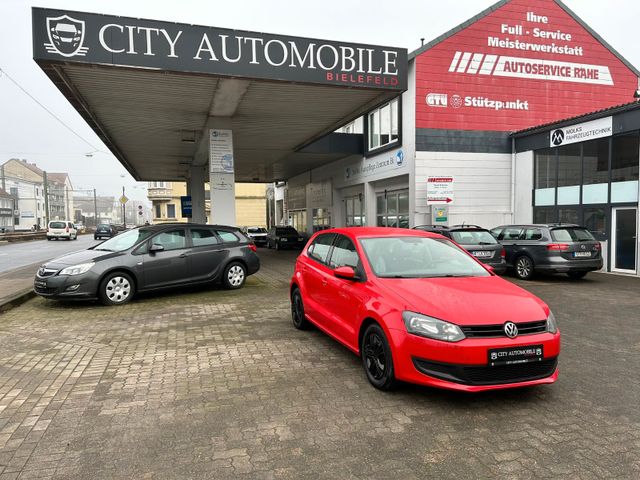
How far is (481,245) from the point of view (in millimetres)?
10930

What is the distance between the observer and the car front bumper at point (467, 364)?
3.46 metres

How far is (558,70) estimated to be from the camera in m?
18.8

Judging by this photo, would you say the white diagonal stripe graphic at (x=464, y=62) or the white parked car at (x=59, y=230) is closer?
the white diagonal stripe graphic at (x=464, y=62)

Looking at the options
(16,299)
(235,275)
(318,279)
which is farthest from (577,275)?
(16,299)

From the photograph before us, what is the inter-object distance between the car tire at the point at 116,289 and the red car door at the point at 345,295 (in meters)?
4.79

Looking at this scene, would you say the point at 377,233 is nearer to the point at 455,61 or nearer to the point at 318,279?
the point at 318,279

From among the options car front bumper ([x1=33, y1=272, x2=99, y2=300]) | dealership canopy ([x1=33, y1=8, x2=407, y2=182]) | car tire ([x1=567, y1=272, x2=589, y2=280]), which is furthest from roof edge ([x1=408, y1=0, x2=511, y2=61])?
car front bumper ([x1=33, y1=272, x2=99, y2=300])

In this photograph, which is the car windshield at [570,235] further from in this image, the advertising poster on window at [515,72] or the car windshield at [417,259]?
the advertising poster on window at [515,72]

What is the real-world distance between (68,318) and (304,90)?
755 cm

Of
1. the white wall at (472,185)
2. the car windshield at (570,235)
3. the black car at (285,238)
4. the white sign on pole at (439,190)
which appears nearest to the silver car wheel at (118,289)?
the car windshield at (570,235)

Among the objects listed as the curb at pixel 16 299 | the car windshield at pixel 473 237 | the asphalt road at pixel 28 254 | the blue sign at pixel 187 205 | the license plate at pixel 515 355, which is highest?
the blue sign at pixel 187 205

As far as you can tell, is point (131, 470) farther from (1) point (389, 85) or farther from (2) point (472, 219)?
(2) point (472, 219)

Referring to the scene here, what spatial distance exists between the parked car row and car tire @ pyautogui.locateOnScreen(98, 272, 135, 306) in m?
7.44

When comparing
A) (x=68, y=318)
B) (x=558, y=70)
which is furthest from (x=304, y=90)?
(x=558, y=70)
